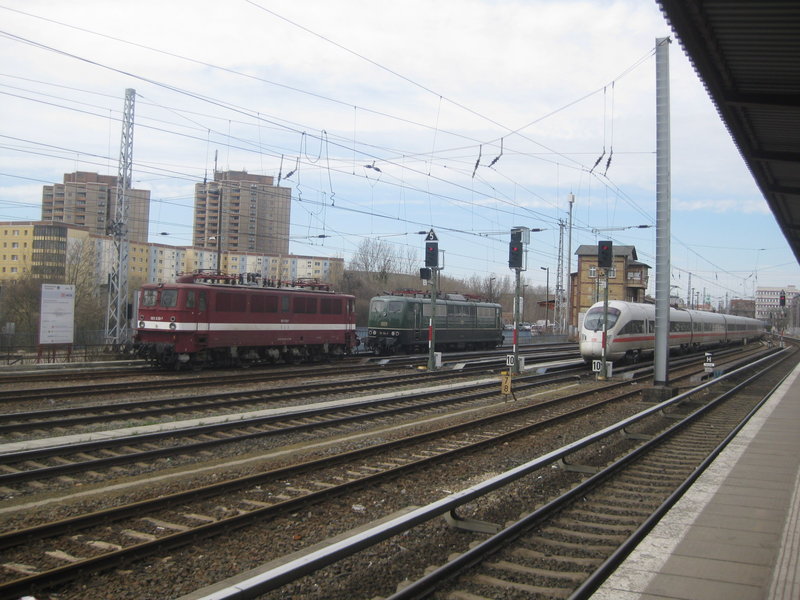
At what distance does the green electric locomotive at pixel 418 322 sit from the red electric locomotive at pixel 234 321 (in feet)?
14.9

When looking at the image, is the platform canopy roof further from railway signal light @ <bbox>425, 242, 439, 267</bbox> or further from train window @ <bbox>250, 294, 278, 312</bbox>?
train window @ <bbox>250, 294, 278, 312</bbox>

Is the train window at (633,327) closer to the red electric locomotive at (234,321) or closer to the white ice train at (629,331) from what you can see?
the white ice train at (629,331)

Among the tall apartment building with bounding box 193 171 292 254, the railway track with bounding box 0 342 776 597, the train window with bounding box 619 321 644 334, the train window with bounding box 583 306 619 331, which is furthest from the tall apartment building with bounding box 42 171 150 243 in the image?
the railway track with bounding box 0 342 776 597

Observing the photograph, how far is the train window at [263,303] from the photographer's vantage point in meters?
25.0

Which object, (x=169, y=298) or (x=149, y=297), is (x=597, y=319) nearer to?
(x=169, y=298)

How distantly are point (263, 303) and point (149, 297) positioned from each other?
413cm

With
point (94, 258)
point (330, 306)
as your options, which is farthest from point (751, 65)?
point (94, 258)

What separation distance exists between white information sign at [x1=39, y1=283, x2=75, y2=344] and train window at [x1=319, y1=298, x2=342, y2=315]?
9.65 metres

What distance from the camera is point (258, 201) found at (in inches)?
2115

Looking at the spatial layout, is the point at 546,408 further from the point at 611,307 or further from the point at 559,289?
the point at 559,289

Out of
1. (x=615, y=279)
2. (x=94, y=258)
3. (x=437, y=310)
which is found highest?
(x=615, y=279)

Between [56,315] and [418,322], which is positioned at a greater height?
[418,322]

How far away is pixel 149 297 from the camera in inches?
924

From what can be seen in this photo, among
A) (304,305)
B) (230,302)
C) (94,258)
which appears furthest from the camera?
(94,258)
